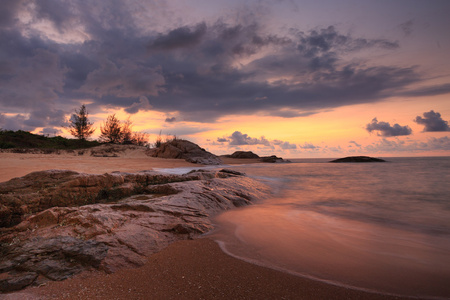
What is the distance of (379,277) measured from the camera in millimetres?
2195

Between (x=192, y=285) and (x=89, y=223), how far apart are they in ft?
5.05

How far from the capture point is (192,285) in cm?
193

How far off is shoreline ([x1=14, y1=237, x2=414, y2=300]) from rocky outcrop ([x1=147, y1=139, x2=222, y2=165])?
1811cm

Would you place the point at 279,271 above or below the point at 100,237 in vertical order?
below

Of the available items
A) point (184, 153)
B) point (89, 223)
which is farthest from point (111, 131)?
point (89, 223)

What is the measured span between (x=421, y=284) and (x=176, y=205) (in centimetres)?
318

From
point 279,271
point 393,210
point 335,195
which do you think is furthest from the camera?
point 335,195

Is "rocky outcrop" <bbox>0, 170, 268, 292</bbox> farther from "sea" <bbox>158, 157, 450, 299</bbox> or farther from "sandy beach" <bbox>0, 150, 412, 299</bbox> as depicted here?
"sea" <bbox>158, 157, 450, 299</bbox>

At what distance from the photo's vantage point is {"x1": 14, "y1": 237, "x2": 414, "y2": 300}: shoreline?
1803mm

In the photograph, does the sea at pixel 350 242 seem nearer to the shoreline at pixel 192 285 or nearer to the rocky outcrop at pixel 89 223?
the shoreline at pixel 192 285

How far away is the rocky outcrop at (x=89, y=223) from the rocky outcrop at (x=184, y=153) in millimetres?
15635

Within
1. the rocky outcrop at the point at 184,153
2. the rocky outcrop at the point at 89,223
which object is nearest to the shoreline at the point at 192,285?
the rocky outcrop at the point at 89,223

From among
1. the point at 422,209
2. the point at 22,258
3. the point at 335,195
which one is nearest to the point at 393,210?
the point at 422,209

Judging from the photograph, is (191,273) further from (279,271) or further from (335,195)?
(335,195)
